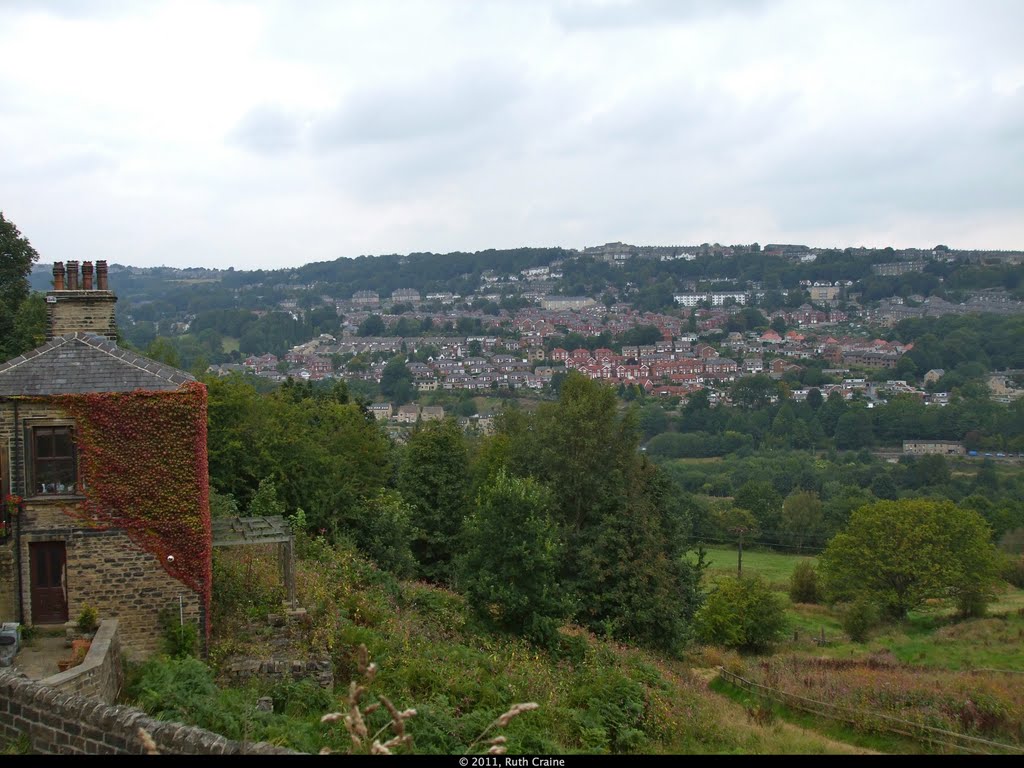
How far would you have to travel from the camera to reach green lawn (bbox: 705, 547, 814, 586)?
42062 millimetres

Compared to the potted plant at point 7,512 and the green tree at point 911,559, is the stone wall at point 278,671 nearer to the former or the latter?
the potted plant at point 7,512

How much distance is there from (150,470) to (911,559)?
30922 millimetres

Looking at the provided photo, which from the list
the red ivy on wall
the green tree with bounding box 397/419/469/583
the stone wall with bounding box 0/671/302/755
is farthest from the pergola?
the green tree with bounding box 397/419/469/583

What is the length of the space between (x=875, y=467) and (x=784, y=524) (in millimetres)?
31497

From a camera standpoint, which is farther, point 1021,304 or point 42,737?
point 1021,304

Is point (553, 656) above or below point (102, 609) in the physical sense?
below

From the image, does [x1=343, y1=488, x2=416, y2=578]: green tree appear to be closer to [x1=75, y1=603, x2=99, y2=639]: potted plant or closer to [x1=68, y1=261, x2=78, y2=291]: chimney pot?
[x1=68, y1=261, x2=78, y2=291]: chimney pot

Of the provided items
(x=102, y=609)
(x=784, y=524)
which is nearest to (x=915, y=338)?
(x=784, y=524)

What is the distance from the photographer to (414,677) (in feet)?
36.4

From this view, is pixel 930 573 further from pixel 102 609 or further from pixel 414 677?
pixel 102 609

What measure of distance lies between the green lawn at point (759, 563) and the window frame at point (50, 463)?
33.2m

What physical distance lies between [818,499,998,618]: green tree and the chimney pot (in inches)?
1185

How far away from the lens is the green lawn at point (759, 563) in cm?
4206

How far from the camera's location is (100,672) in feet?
28.8
